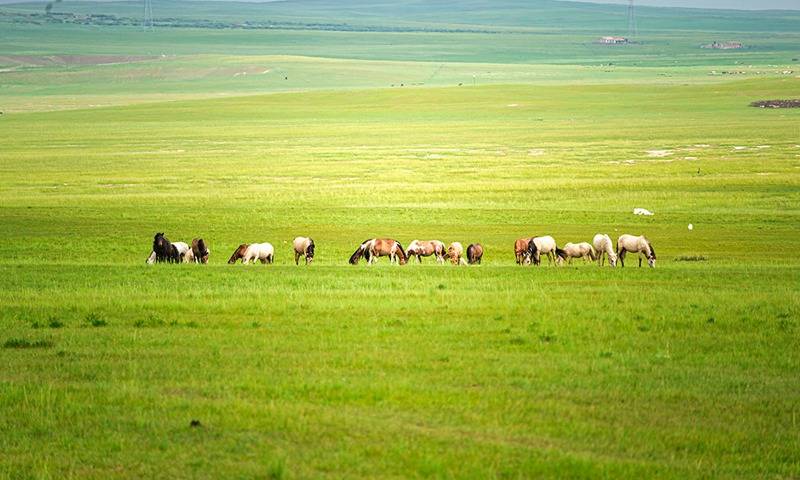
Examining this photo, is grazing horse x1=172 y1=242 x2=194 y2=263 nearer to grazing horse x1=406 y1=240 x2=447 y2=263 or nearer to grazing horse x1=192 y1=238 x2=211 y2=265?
grazing horse x1=192 y1=238 x2=211 y2=265

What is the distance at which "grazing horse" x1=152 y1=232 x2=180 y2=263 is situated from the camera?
81.6 feet

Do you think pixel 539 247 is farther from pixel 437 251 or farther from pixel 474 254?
pixel 437 251

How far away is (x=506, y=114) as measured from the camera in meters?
95.0

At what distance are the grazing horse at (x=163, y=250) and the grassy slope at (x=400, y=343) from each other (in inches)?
40.6

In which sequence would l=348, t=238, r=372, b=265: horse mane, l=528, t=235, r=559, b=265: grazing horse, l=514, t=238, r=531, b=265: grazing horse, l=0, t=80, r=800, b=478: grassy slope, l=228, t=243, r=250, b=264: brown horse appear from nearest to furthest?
l=0, t=80, r=800, b=478: grassy slope, l=528, t=235, r=559, b=265: grazing horse, l=348, t=238, r=372, b=265: horse mane, l=514, t=238, r=531, b=265: grazing horse, l=228, t=243, r=250, b=264: brown horse

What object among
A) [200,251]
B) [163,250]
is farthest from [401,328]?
[200,251]

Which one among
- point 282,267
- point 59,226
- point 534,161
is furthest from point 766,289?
point 534,161

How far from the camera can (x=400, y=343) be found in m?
13.8

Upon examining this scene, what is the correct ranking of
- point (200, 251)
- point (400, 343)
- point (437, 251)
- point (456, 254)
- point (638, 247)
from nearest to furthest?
point (400, 343)
point (638, 247)
point (437, 251)
point (456, 254)
point (200, 251)

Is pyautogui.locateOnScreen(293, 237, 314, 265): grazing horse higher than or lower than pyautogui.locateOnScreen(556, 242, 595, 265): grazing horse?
higher

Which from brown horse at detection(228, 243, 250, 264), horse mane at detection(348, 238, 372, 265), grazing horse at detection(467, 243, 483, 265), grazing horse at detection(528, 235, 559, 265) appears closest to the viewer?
grazing horse at detection(528, 235, 559, 265)

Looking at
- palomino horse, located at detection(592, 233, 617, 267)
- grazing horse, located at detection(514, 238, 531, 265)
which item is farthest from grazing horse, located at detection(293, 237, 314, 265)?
palomino horse, located at detection(592, 233, 617, 267)

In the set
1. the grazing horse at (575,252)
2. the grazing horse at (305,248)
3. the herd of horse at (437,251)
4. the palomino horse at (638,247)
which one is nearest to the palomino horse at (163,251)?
the herd of horse at (437,251)

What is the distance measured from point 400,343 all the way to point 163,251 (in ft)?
40.8
